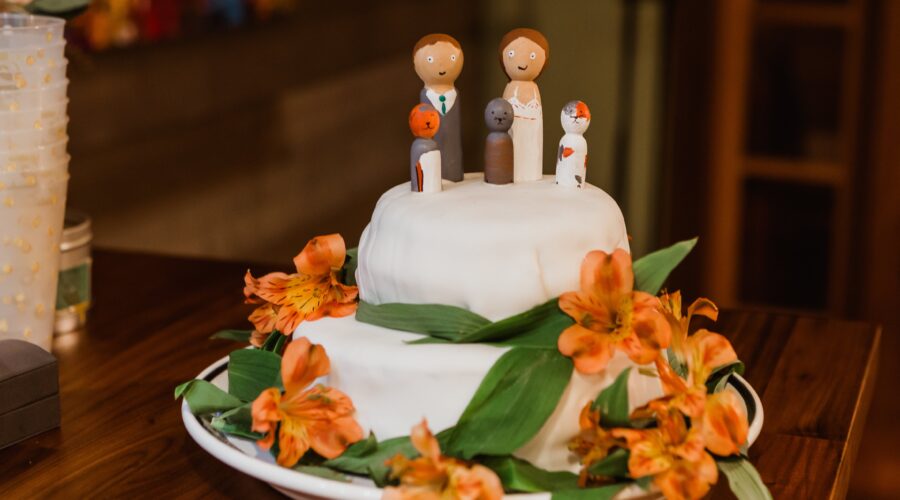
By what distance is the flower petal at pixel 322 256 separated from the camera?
0.85m

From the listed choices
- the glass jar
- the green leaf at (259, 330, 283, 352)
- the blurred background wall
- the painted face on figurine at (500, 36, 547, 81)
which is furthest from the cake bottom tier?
the blurred background wall

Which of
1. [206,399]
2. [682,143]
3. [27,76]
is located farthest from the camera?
[682,143]

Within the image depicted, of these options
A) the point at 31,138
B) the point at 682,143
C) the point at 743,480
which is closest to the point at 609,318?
the point at 743,480

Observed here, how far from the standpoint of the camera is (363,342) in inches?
29.7

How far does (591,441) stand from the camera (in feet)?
2.34

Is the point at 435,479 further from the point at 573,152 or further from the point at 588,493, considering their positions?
the point at 573,152

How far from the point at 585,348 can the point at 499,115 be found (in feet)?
0.67

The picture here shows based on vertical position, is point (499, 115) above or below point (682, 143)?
above

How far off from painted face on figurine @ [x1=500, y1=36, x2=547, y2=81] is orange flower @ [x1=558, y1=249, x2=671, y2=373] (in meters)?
0.18

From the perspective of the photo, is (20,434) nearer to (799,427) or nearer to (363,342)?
(363,342)

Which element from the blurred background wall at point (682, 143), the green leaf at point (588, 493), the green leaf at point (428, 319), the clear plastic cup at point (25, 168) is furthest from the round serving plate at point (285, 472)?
the blurred background wall at point (682, 143)

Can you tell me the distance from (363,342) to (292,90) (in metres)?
2.09

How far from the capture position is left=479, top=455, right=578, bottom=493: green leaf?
2.29 ft

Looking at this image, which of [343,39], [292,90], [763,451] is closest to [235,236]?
[292,90]
